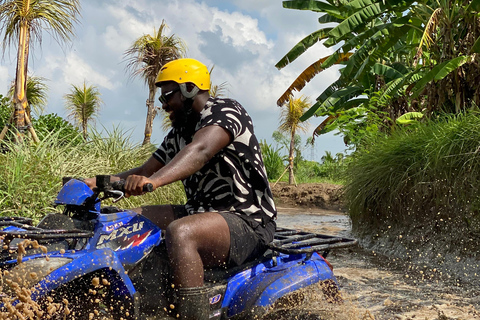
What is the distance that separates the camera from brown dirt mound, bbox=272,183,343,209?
57.4ft

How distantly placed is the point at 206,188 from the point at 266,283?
66cm

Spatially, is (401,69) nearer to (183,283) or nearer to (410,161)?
(410,161)

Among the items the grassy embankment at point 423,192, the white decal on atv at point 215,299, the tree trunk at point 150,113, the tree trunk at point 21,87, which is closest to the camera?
the white decal on atv at point 215,299

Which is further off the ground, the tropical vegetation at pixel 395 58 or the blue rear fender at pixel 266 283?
the tropical vegetation at pixel 395 58

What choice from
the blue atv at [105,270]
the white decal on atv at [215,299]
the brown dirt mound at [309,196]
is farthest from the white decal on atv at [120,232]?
the brown dirt mound at [309,196]

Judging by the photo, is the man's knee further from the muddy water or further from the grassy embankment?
the grassy embankment

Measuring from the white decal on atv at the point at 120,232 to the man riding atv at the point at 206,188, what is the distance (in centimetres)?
18

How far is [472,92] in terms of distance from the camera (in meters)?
12.0

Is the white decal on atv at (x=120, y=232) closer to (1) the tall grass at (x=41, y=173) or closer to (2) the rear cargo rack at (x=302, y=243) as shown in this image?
(2) the rear cargo rack at (x=302, y=243)

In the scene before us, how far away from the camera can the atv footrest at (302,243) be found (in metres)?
3.00

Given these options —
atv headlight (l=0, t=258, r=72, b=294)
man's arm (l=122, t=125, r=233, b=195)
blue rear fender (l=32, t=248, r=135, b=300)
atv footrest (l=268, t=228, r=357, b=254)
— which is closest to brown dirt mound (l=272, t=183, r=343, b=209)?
atv footrest (l=268, t=228, r=357, b=254)

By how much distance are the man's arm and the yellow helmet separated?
1.06 feet

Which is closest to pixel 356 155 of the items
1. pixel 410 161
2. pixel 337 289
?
pixel 410 161

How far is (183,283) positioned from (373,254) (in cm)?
603
